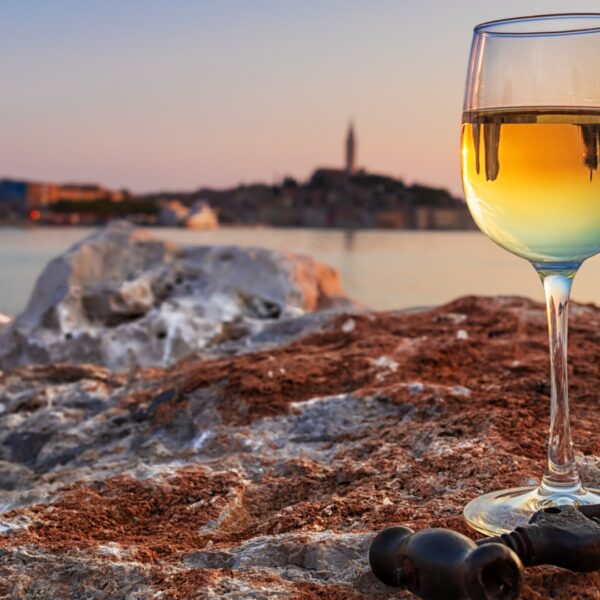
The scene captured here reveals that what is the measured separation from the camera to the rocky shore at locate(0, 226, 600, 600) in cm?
114

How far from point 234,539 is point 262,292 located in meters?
3.32

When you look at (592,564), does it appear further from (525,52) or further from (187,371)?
(187,371)

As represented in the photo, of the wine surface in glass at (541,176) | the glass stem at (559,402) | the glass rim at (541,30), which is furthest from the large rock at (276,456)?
the glass rim at (541,30)

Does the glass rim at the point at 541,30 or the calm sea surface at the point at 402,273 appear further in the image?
the calm sea surface at the point at 402,273

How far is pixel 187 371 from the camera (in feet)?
7.92

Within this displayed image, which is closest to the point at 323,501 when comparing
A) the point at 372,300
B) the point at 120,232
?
the point at 120,232

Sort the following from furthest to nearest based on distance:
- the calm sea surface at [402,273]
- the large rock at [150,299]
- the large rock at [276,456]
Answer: the calm sea surface at [402,273] → the large rock at [150,299] → the large rock at [276,456]

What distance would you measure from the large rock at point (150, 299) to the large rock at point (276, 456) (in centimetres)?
105

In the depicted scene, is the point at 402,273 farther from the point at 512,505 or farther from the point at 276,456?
the point at 512,505

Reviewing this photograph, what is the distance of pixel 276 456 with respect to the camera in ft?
5.50

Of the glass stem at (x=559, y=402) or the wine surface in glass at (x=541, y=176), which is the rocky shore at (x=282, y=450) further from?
the wine surface in glass at (x=541, y=176)

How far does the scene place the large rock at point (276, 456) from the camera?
1.13m

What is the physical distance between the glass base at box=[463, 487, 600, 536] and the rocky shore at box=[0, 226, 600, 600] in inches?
1.6

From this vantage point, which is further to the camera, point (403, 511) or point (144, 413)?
point (144, 413)
